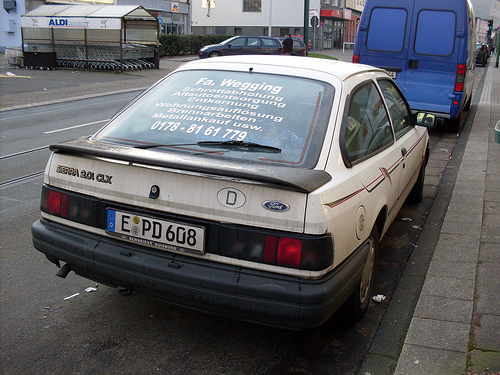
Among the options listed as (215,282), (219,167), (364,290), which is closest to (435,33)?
(364,290)

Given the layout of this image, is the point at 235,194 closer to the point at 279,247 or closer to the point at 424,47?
the point at 279,247

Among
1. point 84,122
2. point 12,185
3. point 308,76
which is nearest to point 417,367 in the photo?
point 308,76

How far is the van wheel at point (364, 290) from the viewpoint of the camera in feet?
11.3

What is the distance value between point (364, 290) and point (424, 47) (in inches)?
324

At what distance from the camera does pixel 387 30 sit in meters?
11.0

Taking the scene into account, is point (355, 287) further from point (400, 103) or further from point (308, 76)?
point (400, 103)

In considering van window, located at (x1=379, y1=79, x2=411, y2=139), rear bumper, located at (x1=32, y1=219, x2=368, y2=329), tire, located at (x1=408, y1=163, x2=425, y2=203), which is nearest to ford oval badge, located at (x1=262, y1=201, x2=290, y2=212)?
rear bumper, located at (x1=32, y1=219, x2=368, y2=329)

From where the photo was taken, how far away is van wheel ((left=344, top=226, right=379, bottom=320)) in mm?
3436

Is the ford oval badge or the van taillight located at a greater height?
the van taillight

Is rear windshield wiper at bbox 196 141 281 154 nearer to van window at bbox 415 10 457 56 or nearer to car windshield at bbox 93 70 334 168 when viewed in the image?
car windshield at bbox 93 70 334 168

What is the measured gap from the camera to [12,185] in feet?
22.2

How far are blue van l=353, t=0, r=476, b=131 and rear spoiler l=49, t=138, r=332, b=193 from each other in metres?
8.46

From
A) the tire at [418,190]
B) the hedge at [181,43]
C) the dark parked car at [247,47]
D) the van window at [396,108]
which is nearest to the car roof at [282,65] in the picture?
the van window at [396,108]

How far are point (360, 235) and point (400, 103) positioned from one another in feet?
7.63
